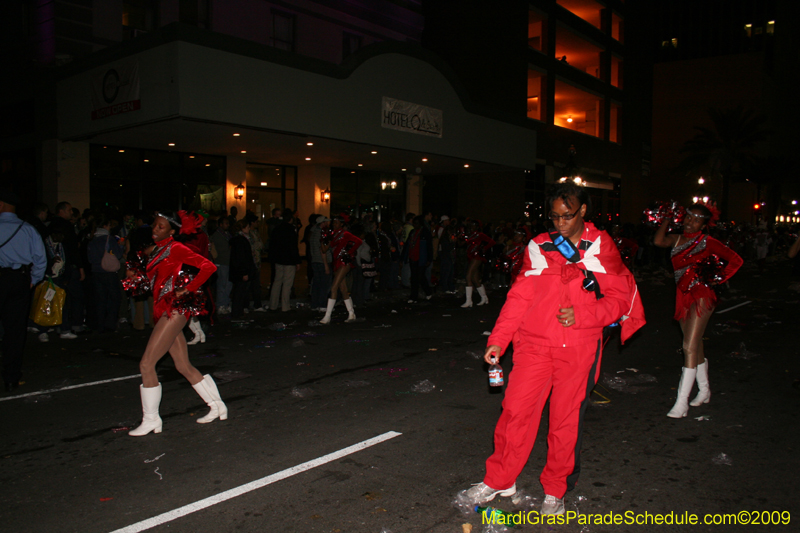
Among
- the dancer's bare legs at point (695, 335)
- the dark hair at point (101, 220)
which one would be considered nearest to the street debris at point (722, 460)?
the dancer's bare legs at point (695, 335)

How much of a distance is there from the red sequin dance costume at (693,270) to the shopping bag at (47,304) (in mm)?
8258

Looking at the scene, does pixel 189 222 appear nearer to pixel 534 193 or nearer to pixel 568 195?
pixel 568 195

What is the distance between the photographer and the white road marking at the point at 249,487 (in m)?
3.59

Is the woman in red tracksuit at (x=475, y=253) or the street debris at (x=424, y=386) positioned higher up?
the woman in red tracksuit at (x=475, y=253)

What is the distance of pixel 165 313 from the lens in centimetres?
509

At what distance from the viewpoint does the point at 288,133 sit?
15391 mm

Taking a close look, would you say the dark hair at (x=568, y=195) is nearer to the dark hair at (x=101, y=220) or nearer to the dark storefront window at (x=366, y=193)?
the dark hair at (x=101, y=220)

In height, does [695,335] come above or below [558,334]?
below

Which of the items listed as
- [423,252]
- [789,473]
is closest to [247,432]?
[789,473]

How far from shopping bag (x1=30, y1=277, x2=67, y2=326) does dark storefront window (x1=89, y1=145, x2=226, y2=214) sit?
284 inches

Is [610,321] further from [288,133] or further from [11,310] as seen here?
[288,133]

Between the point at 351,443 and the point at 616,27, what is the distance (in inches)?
1465

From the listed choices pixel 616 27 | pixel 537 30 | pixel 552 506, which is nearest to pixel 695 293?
pixel 552 506

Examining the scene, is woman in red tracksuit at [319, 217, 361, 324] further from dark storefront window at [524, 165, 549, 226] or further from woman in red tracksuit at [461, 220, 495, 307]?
dark storefront window at [524, 165, 549, 226]
